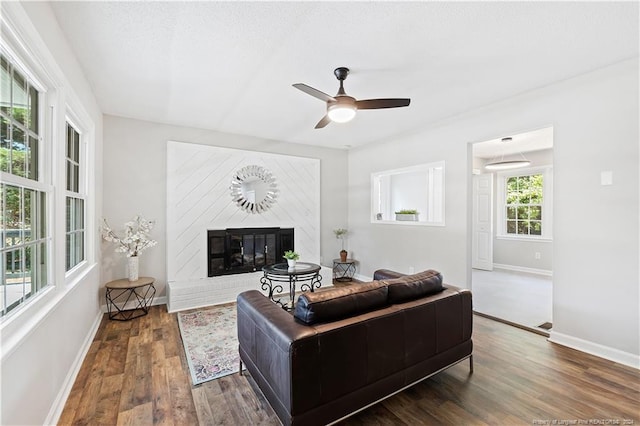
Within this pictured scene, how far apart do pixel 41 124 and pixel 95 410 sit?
6.33 feet

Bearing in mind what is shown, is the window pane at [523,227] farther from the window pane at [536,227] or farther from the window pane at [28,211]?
the window pane at [28,211]

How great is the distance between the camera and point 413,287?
221 centimetres

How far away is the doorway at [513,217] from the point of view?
5.54 metres

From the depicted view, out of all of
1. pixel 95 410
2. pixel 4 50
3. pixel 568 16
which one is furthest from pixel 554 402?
pixel 4 50

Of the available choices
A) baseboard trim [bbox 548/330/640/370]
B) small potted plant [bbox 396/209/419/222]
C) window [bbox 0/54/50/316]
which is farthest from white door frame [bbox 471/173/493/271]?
window [bbox 0/54/50/316]

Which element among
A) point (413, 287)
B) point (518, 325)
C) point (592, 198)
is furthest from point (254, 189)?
point (592, 198)

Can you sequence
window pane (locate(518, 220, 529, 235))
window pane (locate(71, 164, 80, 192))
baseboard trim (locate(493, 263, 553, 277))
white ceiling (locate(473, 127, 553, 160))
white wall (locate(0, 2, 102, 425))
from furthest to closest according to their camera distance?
window pane (locate(518, 220, 529, 235)) → baseboard trim (locate(493, 263, 553, 277)) → white ceiling (locate(473, 127, 553, 160)) → window pane (locate(71, 164, 80, 192)) → white wall (locate(0, 2, 102, 425))

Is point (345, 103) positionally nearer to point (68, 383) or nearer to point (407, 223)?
point (407, 223)

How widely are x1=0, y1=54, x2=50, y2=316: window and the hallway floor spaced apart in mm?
4482

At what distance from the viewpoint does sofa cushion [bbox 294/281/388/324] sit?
1.76 metres

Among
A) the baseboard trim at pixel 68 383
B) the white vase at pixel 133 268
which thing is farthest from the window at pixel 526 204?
→ the baseboard trim at pixel 68 383

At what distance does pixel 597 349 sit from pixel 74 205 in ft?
16.8

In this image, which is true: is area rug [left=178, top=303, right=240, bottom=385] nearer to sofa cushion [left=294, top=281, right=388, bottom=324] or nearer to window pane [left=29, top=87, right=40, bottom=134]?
sofa cushion [left=294, top=281, right=388, bottom=324]

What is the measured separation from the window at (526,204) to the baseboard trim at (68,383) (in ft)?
25.6
